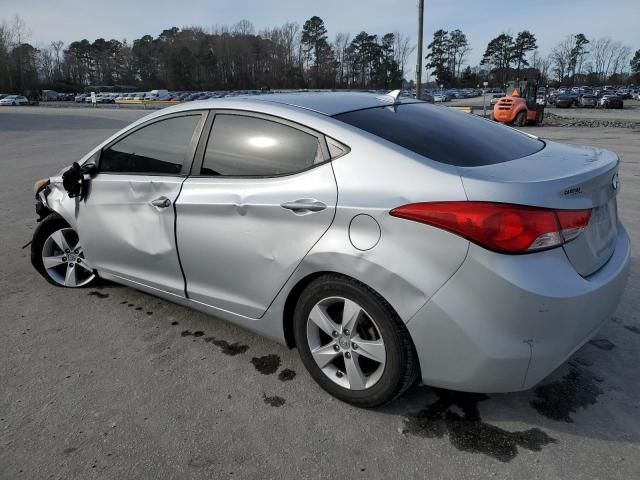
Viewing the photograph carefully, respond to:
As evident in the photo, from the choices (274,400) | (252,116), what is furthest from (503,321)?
(252,116)

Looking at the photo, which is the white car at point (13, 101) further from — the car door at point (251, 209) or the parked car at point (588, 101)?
the car door at point (251, 209)

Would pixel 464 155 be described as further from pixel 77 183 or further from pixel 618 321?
pixel 77 183

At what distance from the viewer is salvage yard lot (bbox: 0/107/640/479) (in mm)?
2203

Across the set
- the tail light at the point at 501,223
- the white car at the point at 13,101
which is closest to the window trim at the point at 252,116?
the tail light at the point at 501,223

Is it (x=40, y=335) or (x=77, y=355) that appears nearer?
(x=77, y=355)

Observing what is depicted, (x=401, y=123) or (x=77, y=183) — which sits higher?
A: (x=401, y=123)

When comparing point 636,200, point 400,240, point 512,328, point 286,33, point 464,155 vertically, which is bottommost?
point 636,200

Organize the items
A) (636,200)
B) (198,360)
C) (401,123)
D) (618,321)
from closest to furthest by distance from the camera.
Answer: (401,123), (198,360), (618,321), (636,200)

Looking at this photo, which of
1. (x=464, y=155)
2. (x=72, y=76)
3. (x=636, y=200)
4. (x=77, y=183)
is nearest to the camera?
(x=464, y=155)

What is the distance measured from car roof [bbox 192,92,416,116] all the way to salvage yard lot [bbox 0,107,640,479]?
1500 mm

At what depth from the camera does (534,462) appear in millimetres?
2184

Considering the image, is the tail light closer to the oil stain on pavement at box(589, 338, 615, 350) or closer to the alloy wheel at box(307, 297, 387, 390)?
the alloy wheel at box(307, 297, 387, 390)

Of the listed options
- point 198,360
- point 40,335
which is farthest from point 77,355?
point 198,360

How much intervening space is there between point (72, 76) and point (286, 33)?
48718 millimetres
